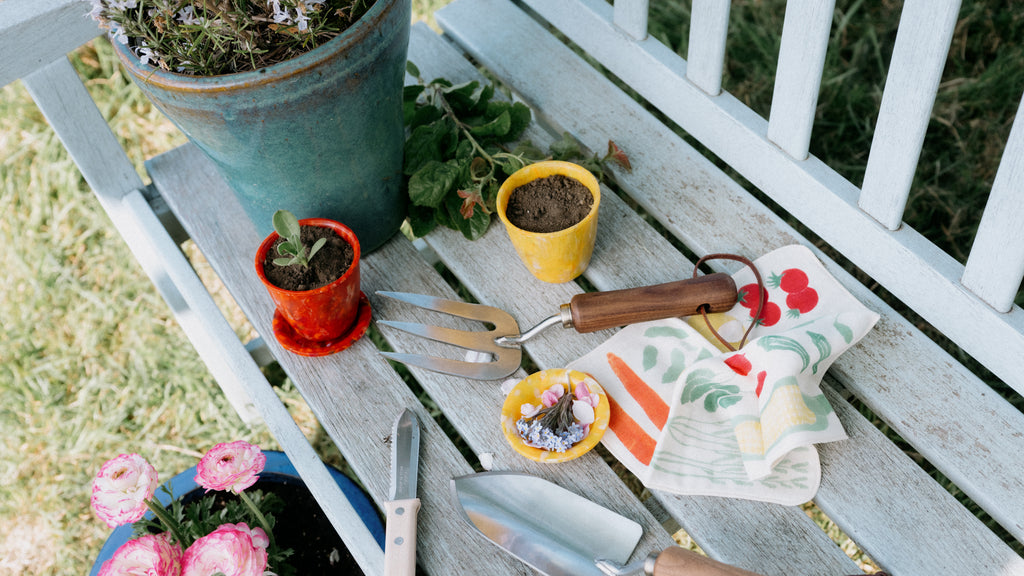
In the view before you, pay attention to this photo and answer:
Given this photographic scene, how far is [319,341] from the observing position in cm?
104

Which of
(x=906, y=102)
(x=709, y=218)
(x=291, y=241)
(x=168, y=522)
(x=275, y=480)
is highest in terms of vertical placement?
(x=906, y=102)

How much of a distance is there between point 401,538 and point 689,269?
49cm

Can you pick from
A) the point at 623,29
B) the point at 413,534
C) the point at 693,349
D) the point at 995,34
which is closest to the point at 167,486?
the point at 413,534

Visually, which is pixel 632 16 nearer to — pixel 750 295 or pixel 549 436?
pixel 750 295

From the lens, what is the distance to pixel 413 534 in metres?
0.87

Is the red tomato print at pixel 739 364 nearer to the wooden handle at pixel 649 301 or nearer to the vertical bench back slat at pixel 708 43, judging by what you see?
the wooden handle at pixel 649 301

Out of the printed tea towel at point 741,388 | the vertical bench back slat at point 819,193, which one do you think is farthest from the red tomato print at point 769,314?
the vertical bench back slat at point 819,193

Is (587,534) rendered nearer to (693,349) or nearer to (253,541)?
(693,349)

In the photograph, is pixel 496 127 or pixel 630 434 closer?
pixel 630 434

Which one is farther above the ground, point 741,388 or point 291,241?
point 291,241

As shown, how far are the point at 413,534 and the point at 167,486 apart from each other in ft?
1.87

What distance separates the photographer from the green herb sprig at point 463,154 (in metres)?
1.08

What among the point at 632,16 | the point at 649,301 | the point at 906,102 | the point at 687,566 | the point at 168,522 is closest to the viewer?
the point at 687,566

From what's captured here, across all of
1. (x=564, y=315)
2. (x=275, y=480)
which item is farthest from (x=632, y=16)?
(x=275, y=480)
